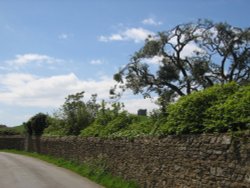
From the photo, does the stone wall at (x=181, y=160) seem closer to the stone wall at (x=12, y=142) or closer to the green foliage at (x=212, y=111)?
the green foliage at (x=212, y=111)

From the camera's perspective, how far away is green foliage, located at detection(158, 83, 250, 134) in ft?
35.0

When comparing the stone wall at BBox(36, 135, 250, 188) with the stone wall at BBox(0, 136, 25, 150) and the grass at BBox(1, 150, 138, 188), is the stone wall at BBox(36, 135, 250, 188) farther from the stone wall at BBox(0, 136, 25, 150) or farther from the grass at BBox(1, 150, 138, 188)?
the stone wall at BBox(0, 136, 25, 150)

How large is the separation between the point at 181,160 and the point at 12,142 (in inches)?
1474

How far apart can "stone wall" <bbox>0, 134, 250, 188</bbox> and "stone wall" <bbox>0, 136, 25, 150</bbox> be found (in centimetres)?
2588

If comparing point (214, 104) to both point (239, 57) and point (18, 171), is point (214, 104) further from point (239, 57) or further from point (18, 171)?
point (239, 57)

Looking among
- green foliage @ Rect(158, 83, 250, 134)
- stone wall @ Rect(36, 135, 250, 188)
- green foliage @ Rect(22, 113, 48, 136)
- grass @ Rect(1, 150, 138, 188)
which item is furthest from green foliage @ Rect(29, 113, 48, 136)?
green foliage @ Rect(158, 83, 250, 134)

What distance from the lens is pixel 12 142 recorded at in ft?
156

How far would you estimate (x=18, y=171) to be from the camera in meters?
21.4

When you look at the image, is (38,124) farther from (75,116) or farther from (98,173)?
(98,173)

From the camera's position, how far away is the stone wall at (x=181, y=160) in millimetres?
10000


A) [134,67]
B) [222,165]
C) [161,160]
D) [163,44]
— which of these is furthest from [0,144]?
[222,165]

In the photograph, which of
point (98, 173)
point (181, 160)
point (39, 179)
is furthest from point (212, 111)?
point (39, 179)

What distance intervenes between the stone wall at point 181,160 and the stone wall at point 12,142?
25880 millimetres

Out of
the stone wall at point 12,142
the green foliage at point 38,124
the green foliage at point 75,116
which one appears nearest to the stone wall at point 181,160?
the green foliage at point 75,116
